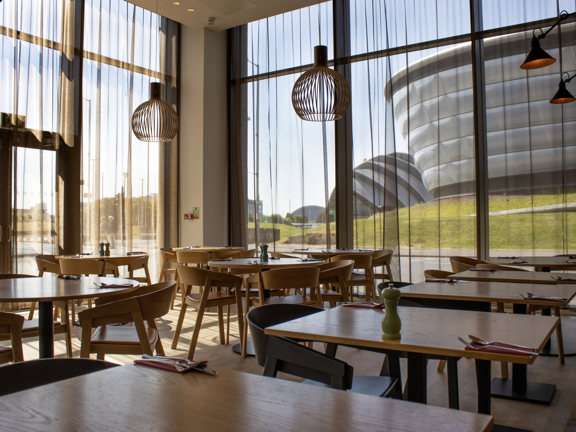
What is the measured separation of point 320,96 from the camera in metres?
6.42

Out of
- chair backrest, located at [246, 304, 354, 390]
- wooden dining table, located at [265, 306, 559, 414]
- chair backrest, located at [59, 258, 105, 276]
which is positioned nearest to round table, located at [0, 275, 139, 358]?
chair backrest, located at [246, 304, 354, 390]

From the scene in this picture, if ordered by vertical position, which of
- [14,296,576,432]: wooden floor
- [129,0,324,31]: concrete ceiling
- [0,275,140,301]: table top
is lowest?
[14,296,576,432]: wooden floor

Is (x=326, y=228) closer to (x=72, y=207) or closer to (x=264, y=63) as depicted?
(x=264, y=63)

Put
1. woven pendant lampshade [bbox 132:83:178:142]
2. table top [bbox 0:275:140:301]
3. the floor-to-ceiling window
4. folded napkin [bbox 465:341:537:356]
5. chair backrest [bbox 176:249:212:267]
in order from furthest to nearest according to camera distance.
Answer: woven pendant lampshade [bbox 132:83:178:142]
the floor-to-ceiling window
chair backrest [bbox 176:249:212:267]
table top [bbox 0:275:140:301]
folded napkin [bbox 465:341:537:356]

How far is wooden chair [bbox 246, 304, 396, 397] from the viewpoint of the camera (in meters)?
1.59

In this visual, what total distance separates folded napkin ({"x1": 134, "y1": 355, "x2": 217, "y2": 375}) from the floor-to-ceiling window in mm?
6418

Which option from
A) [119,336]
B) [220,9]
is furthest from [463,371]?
[220,9]

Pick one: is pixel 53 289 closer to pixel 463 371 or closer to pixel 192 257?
pixel 463 371

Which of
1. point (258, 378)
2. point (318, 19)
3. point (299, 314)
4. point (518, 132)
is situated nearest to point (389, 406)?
point (258, 378)

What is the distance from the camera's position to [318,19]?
838cm

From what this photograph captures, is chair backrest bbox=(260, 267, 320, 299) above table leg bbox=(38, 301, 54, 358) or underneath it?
above

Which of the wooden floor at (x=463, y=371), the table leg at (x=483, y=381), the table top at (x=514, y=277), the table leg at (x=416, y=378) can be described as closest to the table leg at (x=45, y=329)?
the wooden floor at (x=463, y=371)

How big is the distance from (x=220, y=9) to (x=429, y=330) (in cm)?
721

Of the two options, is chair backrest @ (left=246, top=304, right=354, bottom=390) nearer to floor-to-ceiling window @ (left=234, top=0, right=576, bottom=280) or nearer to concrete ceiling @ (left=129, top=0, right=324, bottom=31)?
floor-to-ceiling window @ (left=234, top=0, right=576, bottom=280)
